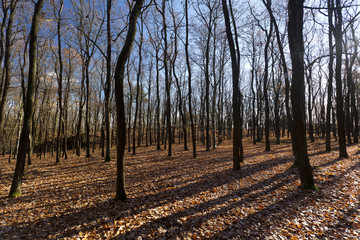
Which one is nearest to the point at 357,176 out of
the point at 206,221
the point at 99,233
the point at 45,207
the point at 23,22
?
the point at 206,221

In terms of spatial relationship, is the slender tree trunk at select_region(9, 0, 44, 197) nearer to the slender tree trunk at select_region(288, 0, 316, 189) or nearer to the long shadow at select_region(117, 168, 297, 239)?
the long shadow at select_region(117, 168, 297, 239)

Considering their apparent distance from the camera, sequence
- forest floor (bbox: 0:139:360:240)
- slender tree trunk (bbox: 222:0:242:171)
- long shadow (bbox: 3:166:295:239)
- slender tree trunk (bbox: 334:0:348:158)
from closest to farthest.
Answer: forest floor (bbox: 0:139:360:240), long shadow (bbox: 3:166:295:239), slender tree trunk (bbox: 222:0:242:171), slender tree trunk (bbox: 334:0:348:158)

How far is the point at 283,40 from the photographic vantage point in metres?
16.2

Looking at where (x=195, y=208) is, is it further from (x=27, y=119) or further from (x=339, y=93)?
(x=339, y=93)

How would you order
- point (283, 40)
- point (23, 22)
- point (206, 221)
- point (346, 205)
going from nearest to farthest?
point (206, 221), point (346, 205), point (23, 22), point (283, 40)

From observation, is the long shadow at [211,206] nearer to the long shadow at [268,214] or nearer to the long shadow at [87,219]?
the long shadow at [87,219]

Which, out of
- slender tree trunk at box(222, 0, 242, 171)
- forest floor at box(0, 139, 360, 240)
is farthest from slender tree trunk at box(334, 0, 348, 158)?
slender tree trunk at box(222, 0, 242, 171)

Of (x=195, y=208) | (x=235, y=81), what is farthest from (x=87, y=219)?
(x=235, y=81)

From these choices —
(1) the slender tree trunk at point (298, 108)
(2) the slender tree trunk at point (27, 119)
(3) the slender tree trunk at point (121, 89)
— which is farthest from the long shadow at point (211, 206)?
(2) the slender tree trunk at point (27, 119)

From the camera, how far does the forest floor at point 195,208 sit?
3650 mm

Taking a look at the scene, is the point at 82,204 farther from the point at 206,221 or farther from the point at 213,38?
the point at 213,38

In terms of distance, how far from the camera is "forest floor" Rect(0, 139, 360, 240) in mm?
Result: 3650

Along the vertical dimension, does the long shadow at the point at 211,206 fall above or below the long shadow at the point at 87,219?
above

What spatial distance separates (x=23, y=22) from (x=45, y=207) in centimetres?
1216
